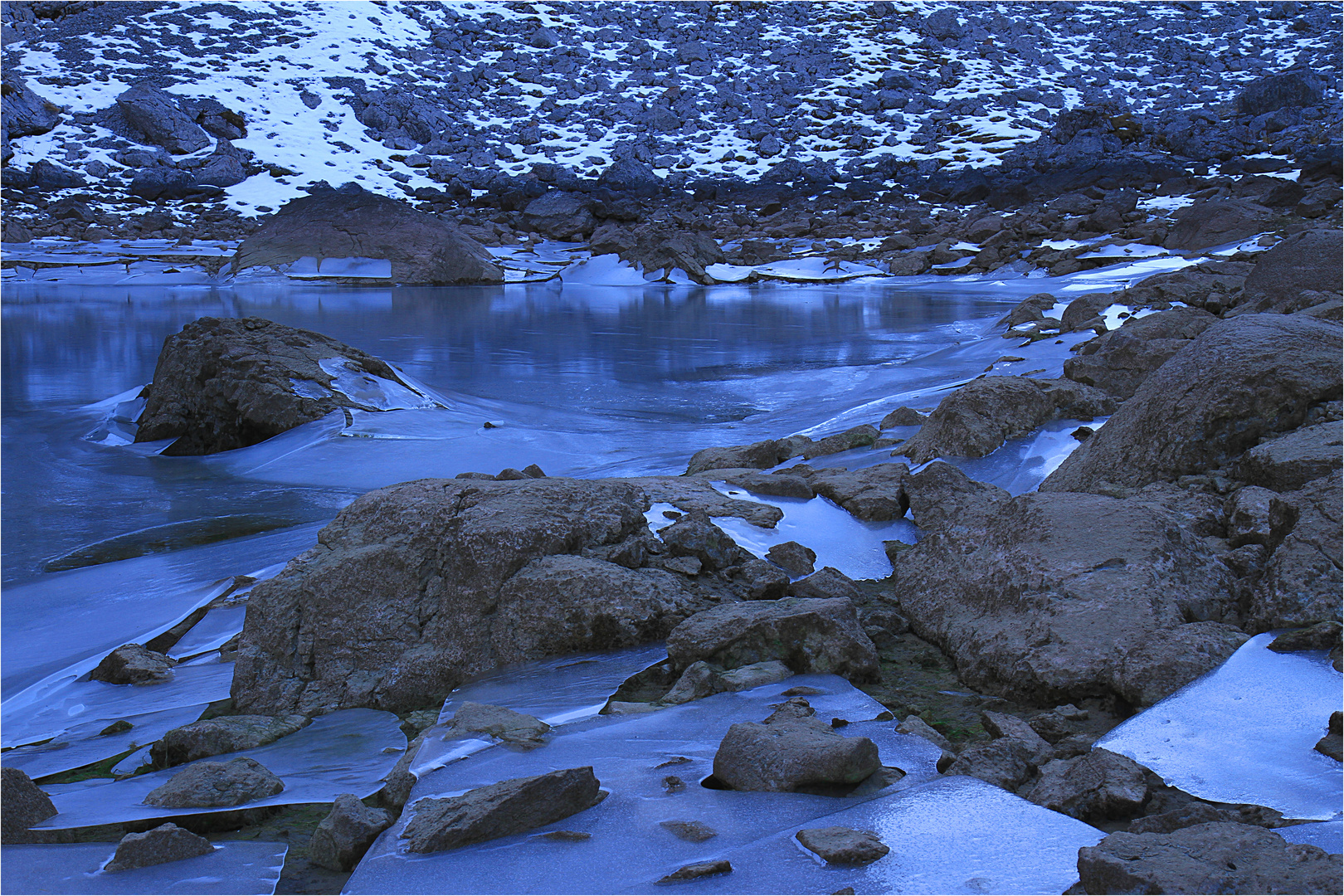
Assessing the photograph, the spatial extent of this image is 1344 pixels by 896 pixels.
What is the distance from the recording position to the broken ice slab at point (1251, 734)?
1468 mm

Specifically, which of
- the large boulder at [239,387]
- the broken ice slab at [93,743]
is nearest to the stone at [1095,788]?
the broken ice slab at [93,743]

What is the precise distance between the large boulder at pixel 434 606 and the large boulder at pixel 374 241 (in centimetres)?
1606

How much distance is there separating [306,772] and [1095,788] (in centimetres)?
131

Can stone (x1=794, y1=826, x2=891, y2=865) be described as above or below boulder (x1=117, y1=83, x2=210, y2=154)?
below

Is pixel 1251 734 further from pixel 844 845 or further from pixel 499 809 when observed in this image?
pixel 499 809

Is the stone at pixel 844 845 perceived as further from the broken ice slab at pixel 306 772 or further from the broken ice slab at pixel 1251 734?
the broken ice slab at pixel 306 772

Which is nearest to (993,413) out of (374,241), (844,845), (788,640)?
(788,640)

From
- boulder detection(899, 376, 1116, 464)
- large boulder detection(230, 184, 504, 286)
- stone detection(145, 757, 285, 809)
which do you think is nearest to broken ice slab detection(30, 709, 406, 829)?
stone detection(145, 757, 285, 809)

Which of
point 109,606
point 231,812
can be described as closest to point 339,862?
point 231,812

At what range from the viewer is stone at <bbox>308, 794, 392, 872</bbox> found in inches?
57.2

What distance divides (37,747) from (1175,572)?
2.33 m

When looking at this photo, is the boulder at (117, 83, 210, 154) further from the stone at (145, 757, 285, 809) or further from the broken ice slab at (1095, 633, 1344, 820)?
the broken ice slab at (1095, 633, 1344, 820)

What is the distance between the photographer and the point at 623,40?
42.3 metres

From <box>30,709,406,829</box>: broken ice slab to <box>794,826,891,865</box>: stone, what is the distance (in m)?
0.76
